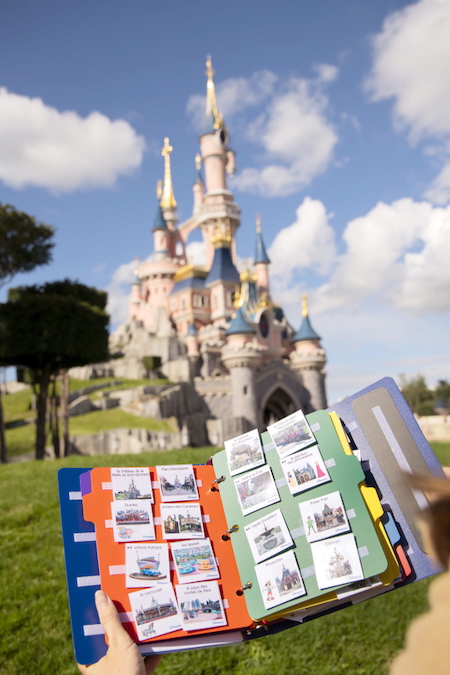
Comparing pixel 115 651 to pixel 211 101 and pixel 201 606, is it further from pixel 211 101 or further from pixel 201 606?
pixel 211 101

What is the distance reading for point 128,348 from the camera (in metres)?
44.5

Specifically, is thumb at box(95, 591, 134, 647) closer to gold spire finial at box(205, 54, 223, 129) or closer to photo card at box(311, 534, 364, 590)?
photo card at box(311, 534, 364, 590)

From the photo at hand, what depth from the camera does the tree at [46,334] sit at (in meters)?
18.9

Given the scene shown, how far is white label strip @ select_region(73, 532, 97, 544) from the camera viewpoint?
211 centimetres

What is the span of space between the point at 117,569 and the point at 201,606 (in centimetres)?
37

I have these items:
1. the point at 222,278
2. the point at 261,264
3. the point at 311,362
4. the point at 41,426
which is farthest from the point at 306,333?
the point at 41,426

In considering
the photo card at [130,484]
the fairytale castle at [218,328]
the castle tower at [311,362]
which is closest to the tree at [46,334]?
the fairytale castle at [218,328]

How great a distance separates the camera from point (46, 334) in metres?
18.8

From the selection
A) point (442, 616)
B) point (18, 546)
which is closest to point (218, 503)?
point (442, 616)

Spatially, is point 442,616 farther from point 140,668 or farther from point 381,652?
point 381,652

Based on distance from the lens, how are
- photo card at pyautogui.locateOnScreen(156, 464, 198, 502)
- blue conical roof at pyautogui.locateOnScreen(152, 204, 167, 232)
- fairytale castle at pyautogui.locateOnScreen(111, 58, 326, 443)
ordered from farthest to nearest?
blue conical roof at pyautogui.locateOnScreen(152, 204, 167, 232) < fairytale castle at pyautogui.locateOnScreen(111, 58, 326, 443) < photo card at pyautogui.locateOnScreen(156, 464, 198, 502)

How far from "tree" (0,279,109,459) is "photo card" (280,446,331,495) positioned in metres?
17.8

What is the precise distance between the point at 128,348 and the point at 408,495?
43.3m

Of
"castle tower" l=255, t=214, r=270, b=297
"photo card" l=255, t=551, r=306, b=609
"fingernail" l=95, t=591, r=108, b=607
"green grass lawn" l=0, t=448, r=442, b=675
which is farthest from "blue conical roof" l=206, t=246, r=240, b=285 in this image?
"fingernail" l=95, t=591, r=108, b=607
